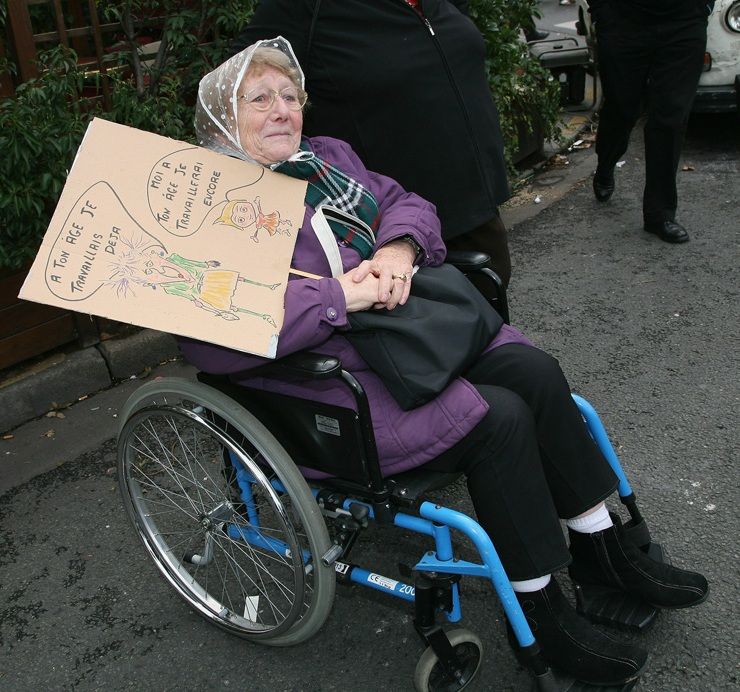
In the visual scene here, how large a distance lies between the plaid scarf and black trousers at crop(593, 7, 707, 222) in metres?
2.95

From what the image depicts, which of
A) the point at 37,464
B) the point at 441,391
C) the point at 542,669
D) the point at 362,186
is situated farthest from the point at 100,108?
the point at 542,669

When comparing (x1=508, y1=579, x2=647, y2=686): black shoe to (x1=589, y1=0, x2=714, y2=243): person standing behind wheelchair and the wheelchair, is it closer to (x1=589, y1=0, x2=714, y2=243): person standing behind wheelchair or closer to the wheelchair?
the wheelchair

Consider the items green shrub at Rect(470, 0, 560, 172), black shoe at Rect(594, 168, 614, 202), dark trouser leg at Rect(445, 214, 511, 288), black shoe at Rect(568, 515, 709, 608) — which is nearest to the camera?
black shoe at Rect(568, 515, 709, 608)

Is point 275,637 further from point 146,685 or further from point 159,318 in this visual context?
point 159,318

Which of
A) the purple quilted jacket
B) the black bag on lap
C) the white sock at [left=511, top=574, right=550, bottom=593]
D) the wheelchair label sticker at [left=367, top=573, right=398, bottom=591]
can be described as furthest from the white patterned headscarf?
the white sock at [left=511, top=574, right=550, bottom=593]

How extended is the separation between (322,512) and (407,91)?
133 centimetres

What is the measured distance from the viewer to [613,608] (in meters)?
2.45

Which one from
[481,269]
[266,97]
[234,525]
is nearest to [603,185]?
[481,269]

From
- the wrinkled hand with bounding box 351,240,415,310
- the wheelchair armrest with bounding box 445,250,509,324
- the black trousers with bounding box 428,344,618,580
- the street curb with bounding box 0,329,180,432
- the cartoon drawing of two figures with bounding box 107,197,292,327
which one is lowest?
the street curb with bounding box 0,329,180,432

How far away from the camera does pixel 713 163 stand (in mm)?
6164

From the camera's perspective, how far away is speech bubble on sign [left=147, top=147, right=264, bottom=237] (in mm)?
2184

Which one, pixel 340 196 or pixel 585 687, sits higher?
pixel 340 196

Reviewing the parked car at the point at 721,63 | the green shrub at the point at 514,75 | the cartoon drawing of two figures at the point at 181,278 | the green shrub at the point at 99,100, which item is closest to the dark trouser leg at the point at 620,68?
the green shrub at the point at 514,75

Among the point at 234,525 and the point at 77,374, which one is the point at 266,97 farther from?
the point at 77,374
